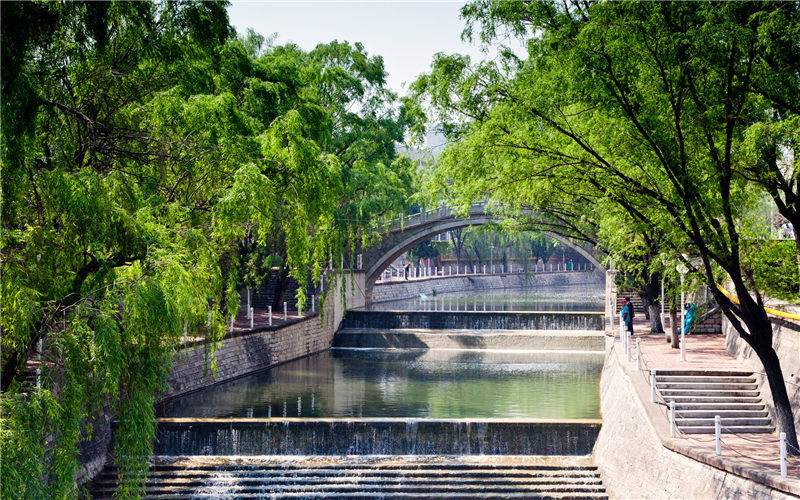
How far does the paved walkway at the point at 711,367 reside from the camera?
41.3 feet

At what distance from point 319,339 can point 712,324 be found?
15518mm

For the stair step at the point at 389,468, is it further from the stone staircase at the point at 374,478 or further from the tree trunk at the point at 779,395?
the tree trunk at the point at 779,395

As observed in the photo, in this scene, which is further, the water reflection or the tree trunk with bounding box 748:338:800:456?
the water reflection

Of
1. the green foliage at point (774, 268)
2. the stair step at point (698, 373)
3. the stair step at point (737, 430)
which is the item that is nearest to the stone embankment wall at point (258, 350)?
the stair step at point (698, 373)

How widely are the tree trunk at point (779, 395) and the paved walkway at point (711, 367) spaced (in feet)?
1.02

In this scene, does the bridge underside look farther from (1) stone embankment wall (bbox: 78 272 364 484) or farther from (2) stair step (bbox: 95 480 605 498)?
(2) stair step (bbox: 95 480 605 498)

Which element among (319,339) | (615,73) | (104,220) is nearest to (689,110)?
(615,73)

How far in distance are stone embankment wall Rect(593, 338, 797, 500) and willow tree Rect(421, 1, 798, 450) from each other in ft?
6.23

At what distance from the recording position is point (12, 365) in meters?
9.59

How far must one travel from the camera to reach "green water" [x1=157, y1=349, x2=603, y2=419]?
73.8 feet

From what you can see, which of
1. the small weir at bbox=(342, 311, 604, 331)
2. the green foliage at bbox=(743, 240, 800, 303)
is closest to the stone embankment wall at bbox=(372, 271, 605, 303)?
the small weir at bbox=(342, 311, 604, 331)

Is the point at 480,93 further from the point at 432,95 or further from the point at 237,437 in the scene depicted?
the point at 237,437

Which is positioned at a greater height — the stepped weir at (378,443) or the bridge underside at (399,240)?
the bridge underside at (399,240)

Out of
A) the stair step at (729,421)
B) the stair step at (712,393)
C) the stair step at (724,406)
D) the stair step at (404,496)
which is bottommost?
the stair step at (404,496)
